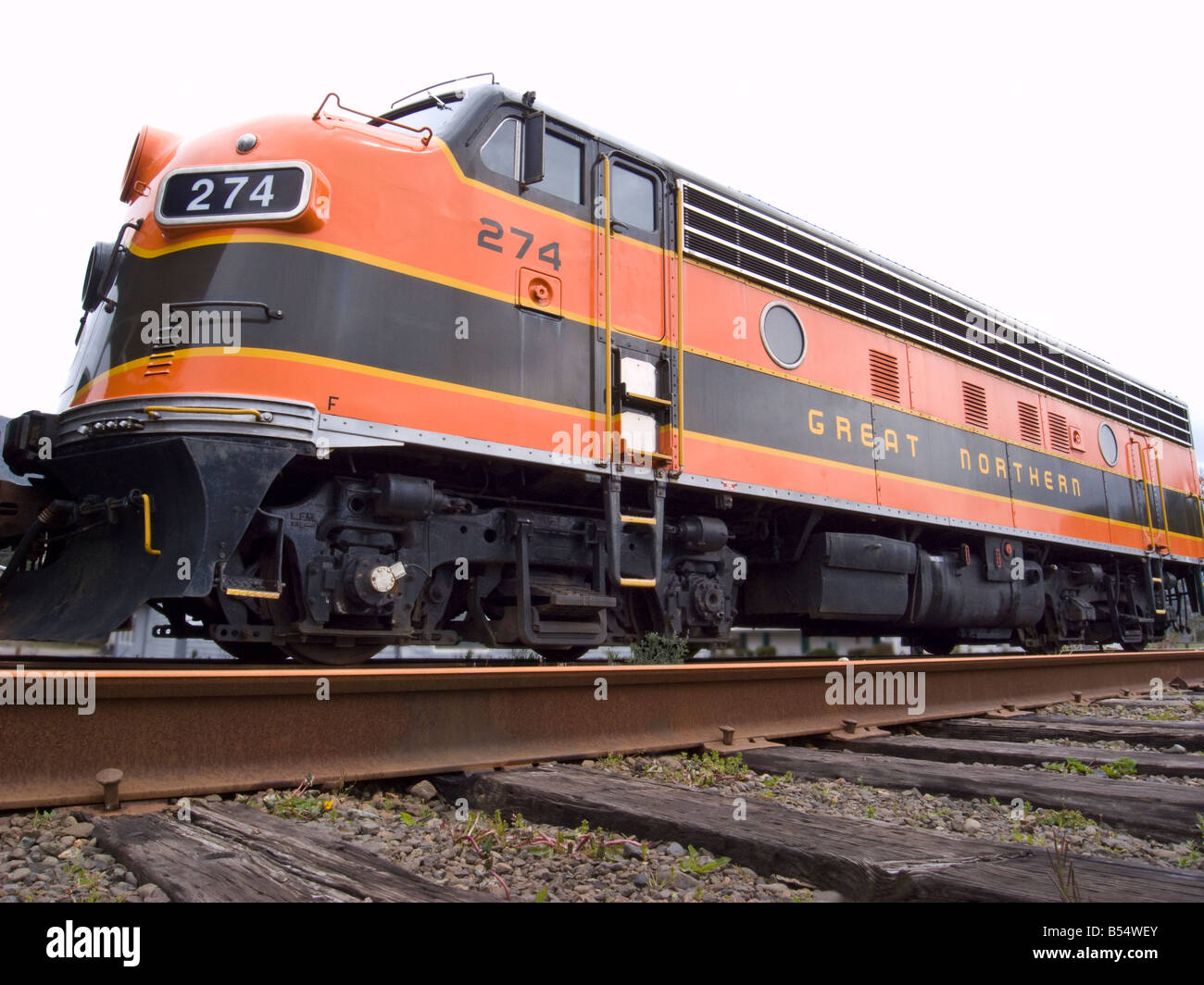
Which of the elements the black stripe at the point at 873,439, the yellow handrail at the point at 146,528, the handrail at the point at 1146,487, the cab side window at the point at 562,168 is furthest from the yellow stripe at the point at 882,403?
the yellow handrail at the point at 146,528

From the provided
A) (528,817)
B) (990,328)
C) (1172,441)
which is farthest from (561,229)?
(1172,441)

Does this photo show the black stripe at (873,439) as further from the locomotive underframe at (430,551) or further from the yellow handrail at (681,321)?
the locomotive underframe at (430,551)

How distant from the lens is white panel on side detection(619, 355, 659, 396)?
5.62m

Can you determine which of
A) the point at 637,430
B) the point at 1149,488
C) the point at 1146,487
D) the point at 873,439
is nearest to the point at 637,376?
the point at 637,430

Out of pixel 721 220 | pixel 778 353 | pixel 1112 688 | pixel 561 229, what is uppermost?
pixel 721 220

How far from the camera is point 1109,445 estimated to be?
11.7 metres

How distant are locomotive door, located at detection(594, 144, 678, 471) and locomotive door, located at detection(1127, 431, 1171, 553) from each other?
362 inches

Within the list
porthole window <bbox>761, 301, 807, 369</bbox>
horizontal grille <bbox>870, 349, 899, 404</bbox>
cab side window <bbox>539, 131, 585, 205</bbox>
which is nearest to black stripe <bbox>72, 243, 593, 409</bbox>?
cab side window <bbox>539, 131, 585, 205</bbox>

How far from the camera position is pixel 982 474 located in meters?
8.85

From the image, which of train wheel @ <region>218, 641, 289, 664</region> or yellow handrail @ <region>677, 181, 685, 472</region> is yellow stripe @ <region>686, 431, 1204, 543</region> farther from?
train wheel @ <region>218, 641, 289, 664</region>

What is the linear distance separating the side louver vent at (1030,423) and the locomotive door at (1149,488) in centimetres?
289

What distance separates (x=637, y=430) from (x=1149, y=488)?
33.3 feet

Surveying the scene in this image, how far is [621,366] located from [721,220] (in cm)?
174
